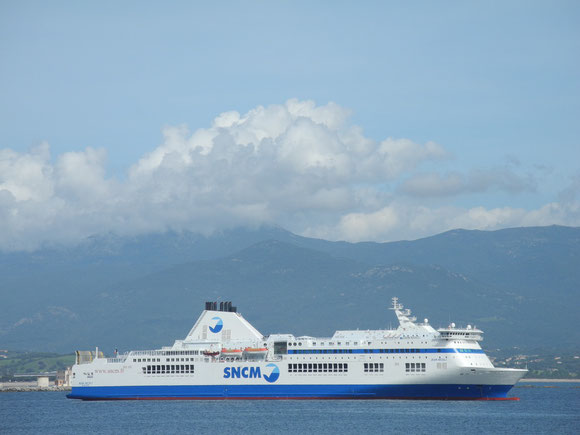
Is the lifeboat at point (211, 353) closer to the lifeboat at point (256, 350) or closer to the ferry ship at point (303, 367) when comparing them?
the ferry ship at point (303, 367)

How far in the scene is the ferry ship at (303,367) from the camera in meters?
83.7

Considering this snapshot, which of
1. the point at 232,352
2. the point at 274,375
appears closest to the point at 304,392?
the point at 274,375

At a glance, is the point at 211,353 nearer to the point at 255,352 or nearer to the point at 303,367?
the point at 255,352

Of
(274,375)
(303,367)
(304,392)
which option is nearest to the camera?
(304,392)

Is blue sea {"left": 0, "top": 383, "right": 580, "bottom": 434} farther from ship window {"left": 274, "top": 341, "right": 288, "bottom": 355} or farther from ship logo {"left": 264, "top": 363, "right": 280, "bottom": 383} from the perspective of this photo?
ship window {"left": 274, "top": 341, "right": 288, "bottom": 355}

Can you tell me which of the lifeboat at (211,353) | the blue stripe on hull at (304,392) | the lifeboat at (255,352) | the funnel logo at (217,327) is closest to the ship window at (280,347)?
the lifeboat at (255,352)

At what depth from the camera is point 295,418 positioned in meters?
74.2

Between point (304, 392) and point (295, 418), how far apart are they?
12660mm

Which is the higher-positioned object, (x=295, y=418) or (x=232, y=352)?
(x=232, y=352)

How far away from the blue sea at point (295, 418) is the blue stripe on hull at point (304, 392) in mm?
704

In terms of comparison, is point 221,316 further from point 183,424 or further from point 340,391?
point 183,424

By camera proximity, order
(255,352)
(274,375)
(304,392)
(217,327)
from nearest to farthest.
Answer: (304,392), (274,375), (255,352), (217,327)

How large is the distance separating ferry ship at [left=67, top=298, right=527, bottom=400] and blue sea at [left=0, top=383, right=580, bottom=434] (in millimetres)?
1168

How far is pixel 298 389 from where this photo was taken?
8694cm
